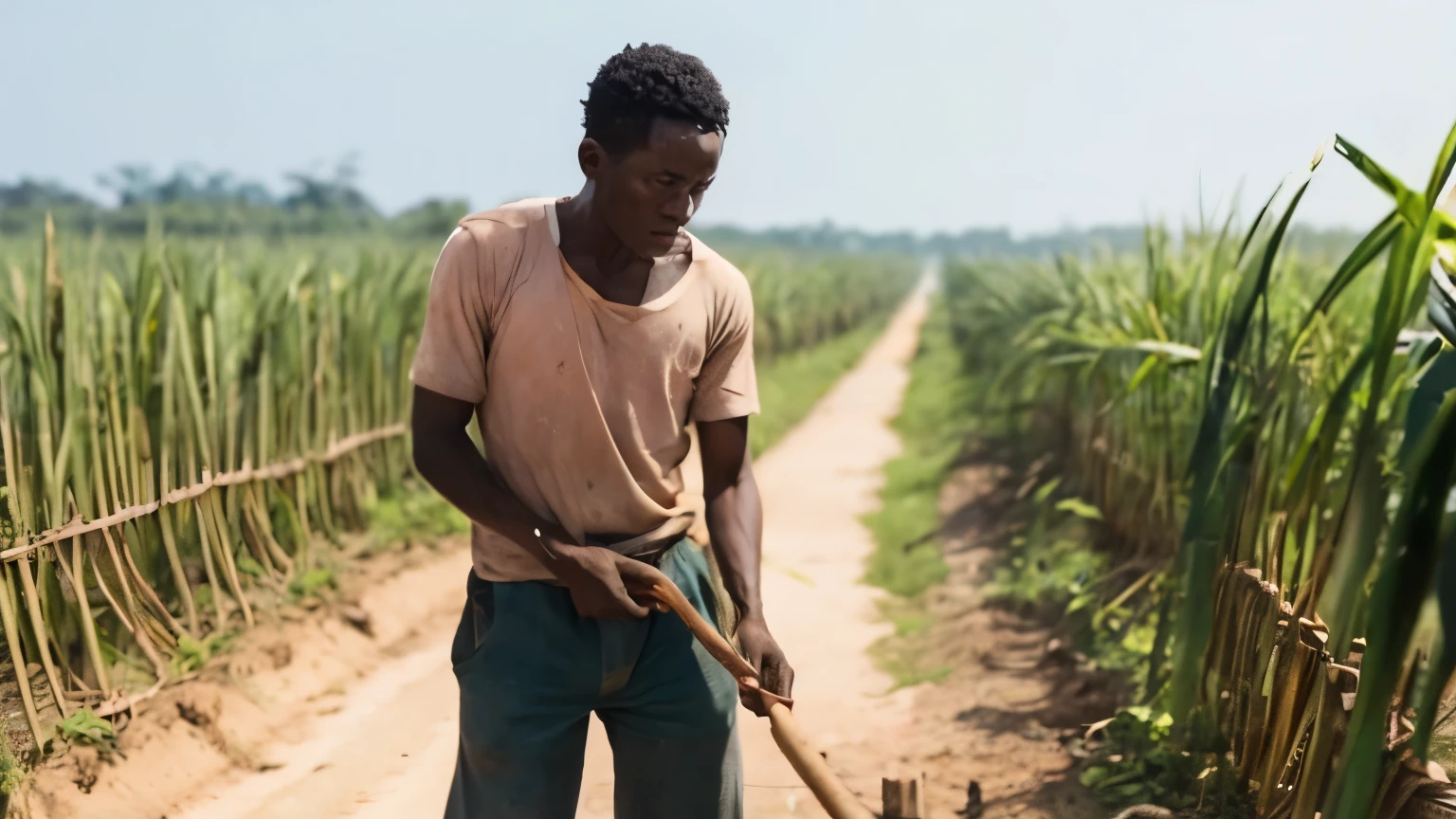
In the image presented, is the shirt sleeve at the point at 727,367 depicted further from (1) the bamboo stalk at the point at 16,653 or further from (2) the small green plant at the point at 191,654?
(2) the small green plant at the point at 191,654

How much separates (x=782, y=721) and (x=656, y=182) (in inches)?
29.6

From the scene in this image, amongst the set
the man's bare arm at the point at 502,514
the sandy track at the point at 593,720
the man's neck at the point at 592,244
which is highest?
the man's neck at the point at 592,244

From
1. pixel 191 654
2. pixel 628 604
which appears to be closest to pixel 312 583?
pixel 191 654

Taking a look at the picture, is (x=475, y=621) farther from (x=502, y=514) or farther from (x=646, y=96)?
(x=646, y=96)

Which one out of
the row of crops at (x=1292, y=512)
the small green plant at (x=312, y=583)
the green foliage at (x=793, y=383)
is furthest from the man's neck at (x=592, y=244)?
the green foliage at (x=793, y=383)

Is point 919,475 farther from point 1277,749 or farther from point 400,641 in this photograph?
point 1277,749

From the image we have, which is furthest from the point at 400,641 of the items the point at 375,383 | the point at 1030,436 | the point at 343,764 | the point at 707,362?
the point at 1030,436

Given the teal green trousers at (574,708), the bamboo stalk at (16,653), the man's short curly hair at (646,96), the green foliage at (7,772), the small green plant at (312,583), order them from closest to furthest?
the man's short curly hair at (646,96) < the teal green trousers at (574,708) < the green foliage at (7,772) < the bamboo stalk at (16,653) < the small green plant at (312,583)

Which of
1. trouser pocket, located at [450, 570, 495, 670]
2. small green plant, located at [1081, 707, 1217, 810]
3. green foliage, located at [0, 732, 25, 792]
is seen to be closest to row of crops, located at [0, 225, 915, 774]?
green foliage, located at [0, 732, 25, 792]

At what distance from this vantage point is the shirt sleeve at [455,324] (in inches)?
67.1

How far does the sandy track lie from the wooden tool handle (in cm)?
128

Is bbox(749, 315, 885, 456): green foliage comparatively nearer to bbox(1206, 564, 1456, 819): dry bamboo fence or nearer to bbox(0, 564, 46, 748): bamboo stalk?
bbox(1206, 564, 1456, 819): dry bamboo fence

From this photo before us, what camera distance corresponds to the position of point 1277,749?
2404 millimetres

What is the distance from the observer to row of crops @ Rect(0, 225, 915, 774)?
116 inches
